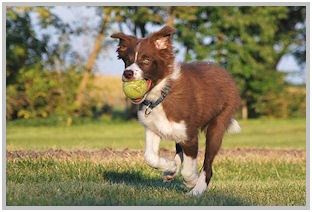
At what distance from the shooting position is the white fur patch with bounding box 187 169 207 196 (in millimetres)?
6965

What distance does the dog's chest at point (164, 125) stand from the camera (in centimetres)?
686

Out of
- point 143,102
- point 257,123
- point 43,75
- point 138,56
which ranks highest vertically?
A: point 138,56

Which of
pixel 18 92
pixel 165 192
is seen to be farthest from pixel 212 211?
pixel 18 92

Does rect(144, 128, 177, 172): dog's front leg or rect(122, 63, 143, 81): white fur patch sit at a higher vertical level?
rect(122, 63, 143, 81): white fur patch

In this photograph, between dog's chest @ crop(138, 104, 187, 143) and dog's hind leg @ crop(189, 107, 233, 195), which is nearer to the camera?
dog's chest @ crop(138, 104, 187, 143)

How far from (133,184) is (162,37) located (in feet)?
7.43

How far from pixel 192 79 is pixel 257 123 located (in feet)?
67.4

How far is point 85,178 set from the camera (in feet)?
27.4

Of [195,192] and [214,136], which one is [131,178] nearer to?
[214,136]

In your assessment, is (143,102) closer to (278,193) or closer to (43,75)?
(278,193)

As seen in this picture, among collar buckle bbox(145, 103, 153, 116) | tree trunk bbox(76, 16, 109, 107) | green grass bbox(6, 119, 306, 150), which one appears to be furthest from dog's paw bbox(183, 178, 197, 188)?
tree trunk bbox(76, 16, 109, 107)

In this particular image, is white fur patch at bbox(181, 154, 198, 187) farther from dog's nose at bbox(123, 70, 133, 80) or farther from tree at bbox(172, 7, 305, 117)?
tree at bbox(172, 7, 305, 117)

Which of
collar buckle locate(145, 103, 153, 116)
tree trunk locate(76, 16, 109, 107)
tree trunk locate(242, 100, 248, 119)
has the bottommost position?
tree trunk locate(242, 100, 248, 119)

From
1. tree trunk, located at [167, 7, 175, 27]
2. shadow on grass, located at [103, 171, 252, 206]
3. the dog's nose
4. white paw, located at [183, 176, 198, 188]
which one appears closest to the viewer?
shadow on grass, located at [103, 171, 252, 206]
